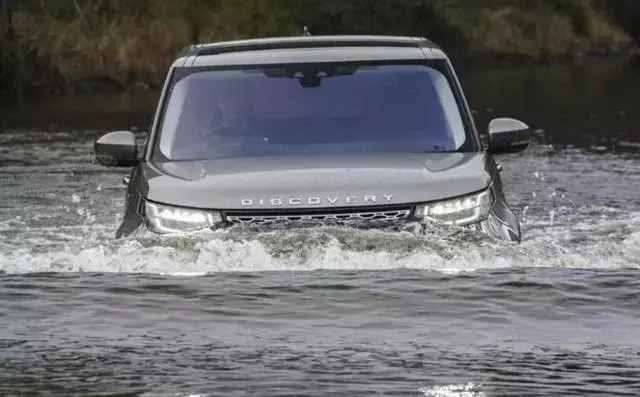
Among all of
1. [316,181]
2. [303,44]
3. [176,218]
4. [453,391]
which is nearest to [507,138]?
[303,44]

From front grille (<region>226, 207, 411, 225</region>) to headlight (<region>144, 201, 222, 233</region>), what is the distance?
Result: 11 cm

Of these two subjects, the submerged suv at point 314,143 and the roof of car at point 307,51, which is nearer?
the submerged suv at point 314,143

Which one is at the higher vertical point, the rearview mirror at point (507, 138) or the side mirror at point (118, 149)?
the rearview mirror at point (507, 138)

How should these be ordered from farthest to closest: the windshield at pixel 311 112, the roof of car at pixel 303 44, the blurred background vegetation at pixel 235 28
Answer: the blurred background vegetation at pixel 235 28 → the roof of car at pixel 303 44 → the windshield at pixel 311 112

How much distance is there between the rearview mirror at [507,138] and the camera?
38.4 feet

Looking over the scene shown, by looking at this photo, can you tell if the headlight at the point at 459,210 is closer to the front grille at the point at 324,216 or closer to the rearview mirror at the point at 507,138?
the front grille at the point at 324,216

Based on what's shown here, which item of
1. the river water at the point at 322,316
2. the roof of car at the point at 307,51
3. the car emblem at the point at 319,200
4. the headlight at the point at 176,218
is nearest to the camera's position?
the river water at the point at 322,316

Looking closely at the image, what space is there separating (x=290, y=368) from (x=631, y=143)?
17.3 meters

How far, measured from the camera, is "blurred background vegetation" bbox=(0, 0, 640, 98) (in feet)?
135

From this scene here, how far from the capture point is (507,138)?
11719 millimetres

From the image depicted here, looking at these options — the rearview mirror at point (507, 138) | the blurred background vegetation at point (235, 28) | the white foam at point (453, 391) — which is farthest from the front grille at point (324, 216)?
the blurred background vegetation at point (235, 28)

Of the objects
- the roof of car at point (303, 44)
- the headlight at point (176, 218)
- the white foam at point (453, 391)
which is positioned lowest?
the headlight at point (176, 218)

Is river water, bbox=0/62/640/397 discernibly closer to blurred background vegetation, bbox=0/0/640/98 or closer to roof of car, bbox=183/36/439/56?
roof of car, bbox=183/36/439/56

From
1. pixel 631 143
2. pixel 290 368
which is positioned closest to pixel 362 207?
pixel 290 368
